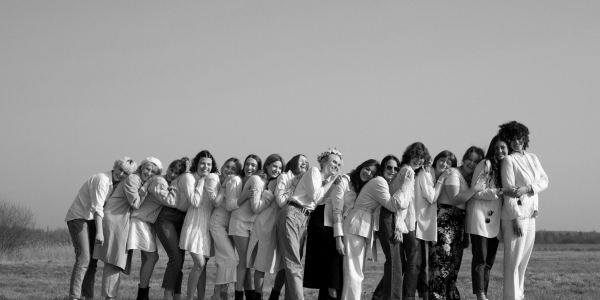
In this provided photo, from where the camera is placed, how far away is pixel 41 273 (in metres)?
20.1

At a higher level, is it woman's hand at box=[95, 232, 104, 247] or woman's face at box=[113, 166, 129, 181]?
woman's face at box=[113, 166, 129, 181]

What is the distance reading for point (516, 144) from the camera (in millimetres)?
9961

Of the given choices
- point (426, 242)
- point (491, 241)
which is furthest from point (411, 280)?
point (491, 241)

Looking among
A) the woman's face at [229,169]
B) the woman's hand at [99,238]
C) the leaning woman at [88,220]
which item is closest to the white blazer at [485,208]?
the woman's face at [229,169]

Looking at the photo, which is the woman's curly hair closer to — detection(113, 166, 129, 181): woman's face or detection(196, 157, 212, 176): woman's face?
detection(196, 157, 212, 176): woman's face

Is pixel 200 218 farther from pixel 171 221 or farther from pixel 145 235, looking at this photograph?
pixel 145 235

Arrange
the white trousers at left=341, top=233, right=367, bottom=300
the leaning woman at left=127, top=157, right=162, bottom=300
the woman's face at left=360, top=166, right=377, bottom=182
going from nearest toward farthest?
the white trousers at left=341, top=233, right=367, bottom=300 < the woman's face at left=360, top=166, right=377, bottom=182 < the leaning woman at left=127, top=157, right=162, bottom=300

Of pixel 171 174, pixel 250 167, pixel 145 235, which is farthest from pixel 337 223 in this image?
pixel 145 235

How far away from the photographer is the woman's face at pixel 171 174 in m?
11.1

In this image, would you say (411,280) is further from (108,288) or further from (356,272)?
(108,288)

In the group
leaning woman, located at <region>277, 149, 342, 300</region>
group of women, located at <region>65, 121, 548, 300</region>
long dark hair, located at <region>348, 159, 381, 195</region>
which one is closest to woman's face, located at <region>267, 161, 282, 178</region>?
group of women, located at <region>65, 121, 548, 300</region>

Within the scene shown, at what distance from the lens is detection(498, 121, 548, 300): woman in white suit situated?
9609 mm

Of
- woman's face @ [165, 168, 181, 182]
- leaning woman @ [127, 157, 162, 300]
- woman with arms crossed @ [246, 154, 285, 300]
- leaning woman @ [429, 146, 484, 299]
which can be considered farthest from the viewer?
woman's face @ [165, 168, 181, 182]

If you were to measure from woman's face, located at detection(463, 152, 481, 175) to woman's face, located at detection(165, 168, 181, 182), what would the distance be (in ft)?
16.8
